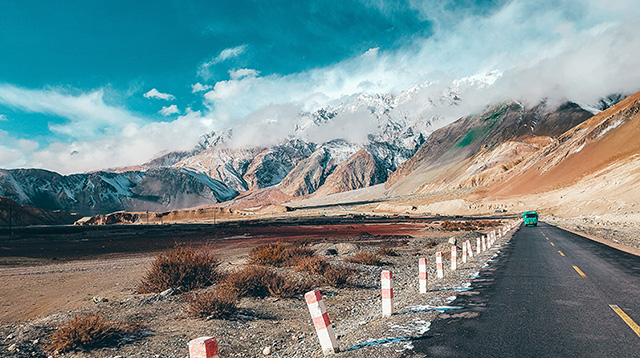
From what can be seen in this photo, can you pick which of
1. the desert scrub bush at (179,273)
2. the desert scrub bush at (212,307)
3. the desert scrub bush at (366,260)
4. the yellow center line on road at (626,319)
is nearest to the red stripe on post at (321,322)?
the desert scrub bush at (212,307)

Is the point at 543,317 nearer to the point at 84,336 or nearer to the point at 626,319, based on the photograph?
the point at 626,319

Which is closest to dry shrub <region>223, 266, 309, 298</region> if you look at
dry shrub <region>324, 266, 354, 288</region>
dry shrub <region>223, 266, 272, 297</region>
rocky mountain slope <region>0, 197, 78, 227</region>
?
dry shrub <region>223, 266, 272, 297</region>

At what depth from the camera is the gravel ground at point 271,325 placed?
682cm

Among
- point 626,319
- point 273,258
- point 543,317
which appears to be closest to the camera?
point 626,319

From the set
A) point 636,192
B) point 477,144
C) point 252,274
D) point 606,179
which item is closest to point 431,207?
point 606,179

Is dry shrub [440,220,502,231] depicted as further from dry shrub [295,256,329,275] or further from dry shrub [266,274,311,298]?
dry shrub [266,274,311,298]

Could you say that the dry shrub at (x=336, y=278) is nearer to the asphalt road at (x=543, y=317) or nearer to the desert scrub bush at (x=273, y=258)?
the desert scrub bush at (x=273, y=258)

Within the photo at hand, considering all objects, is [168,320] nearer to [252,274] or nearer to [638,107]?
[252,274]

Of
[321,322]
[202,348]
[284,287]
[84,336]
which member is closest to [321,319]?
[321,322]

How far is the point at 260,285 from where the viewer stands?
1231 cm

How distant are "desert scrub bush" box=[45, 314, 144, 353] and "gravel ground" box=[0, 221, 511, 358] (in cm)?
19

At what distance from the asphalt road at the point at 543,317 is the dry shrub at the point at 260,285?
5233 mm

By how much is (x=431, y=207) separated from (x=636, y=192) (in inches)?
2323

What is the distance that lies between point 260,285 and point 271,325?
9.80 ft
